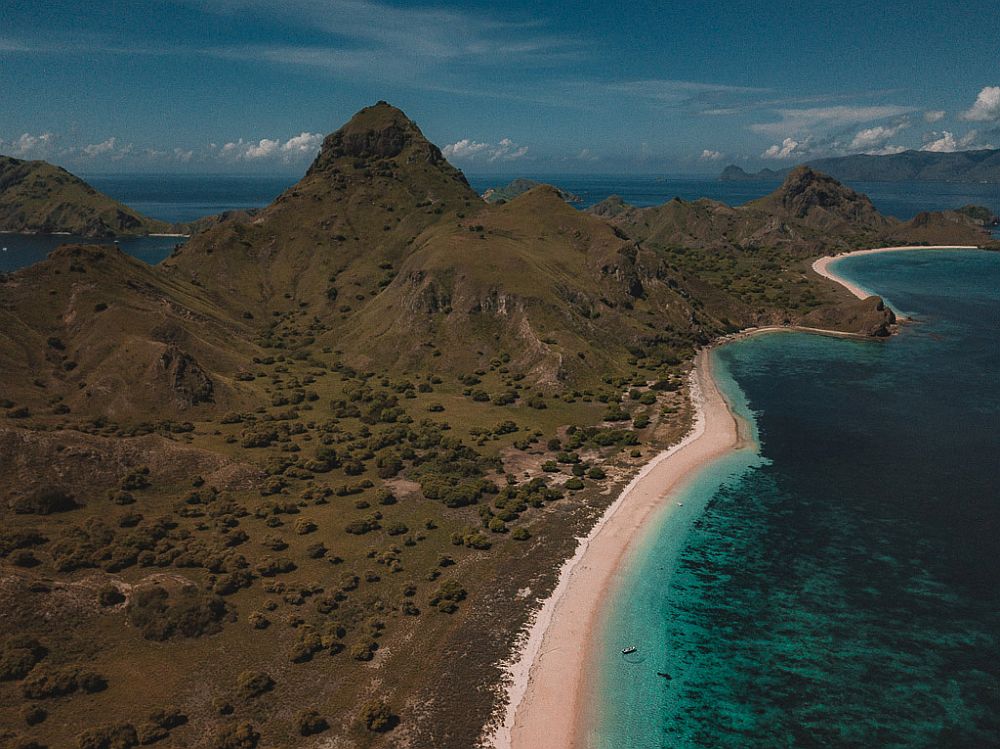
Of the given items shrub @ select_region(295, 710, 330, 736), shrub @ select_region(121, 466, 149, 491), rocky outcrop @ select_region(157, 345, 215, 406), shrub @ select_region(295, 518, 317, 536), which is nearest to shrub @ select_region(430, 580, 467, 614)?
shrub @ select_region(295, 710, 330, 736)

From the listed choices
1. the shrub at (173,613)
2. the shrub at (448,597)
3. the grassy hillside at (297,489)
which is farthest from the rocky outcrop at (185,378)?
the shrub at (448,597)

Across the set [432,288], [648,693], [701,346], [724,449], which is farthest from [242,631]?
[701,346]

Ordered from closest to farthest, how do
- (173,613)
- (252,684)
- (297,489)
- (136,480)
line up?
(252,684), (173,613), (136,480), (297,489)

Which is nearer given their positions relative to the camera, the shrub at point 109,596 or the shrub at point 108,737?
the shrub at point 108,737

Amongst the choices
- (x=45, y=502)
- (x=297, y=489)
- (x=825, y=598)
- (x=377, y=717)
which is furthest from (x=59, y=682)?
(x=825, y=598)

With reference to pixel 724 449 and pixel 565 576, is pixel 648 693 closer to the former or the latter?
pixel 565 576

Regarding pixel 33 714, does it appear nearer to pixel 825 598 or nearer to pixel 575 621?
pixel 575 621

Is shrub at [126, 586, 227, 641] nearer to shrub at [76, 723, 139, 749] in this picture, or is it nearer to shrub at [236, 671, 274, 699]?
shrub at [236, 671, 274, 699]

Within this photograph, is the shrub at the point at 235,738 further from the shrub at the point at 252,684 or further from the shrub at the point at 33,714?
the shrub at the point at 33,714
